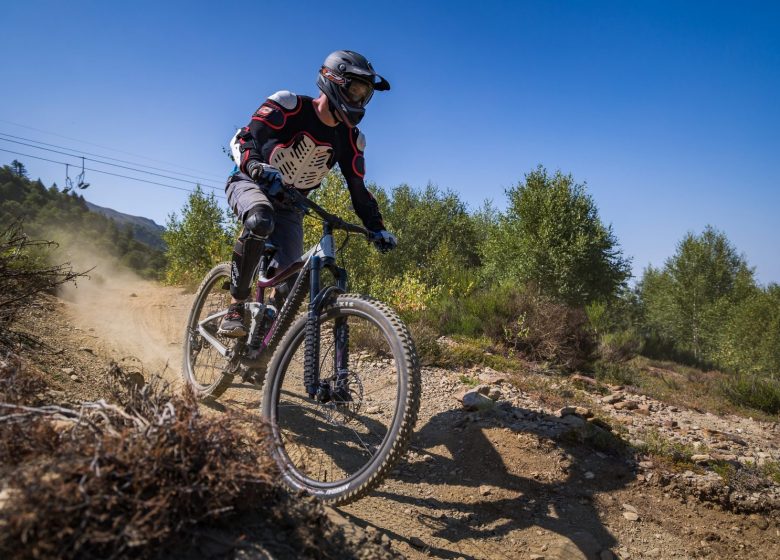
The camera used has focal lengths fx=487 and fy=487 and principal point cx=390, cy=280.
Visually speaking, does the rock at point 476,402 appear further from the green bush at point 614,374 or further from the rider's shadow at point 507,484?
the green bush at point 614,374

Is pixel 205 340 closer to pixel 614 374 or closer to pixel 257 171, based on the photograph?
pixel 257 171

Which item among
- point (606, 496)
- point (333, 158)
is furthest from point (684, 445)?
point (333, 158)

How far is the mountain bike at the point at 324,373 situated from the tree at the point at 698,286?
48.9m

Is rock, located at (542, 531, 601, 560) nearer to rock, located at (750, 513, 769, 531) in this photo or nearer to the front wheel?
the front wheel

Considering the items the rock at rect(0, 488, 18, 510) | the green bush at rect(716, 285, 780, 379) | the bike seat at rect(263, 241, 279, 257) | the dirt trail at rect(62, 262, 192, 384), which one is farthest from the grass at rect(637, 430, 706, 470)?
the green bush at rect(716, 285, 780, 379)

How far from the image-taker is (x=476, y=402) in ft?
17.0

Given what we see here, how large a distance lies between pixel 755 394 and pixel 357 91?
8.93 metres

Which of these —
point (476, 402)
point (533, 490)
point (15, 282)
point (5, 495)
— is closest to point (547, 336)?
point (476, 402)

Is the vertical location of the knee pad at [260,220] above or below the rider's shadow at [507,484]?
above

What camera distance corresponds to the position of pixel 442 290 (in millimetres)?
13742

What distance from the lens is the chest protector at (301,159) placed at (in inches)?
163

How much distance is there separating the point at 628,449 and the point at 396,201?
47609 mm

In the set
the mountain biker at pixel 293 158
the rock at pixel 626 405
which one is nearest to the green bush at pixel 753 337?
the rock at pixel 626 405

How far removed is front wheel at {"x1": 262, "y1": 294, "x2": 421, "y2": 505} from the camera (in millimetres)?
2770
